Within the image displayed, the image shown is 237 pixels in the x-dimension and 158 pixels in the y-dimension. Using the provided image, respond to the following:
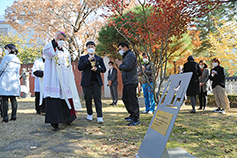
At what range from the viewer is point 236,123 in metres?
4.75

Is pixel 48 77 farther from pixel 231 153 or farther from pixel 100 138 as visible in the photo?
pixel 231 153

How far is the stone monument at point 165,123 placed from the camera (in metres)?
1.93

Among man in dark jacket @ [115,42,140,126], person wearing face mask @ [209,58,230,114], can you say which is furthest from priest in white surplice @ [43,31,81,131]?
person wearing face mask @ [209,58,230,114]

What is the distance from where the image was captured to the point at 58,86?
404cm

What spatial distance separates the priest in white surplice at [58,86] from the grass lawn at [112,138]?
0.37m

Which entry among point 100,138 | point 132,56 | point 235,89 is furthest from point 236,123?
point 235,89

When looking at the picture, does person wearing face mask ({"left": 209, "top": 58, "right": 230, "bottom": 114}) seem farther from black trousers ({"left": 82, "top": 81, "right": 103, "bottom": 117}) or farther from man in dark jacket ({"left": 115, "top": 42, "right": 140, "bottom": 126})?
Result: black trousers ({"left": 82, "top": 81, "right": 103, "bottom": 117})

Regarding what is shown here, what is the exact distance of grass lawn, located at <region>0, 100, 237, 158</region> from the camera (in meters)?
2.96

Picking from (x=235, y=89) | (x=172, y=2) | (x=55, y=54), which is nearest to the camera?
(x=55, y=54)

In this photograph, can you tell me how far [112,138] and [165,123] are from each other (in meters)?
1.93

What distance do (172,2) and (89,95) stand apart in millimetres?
3446

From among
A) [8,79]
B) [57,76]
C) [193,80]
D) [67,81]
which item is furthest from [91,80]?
[193,80]

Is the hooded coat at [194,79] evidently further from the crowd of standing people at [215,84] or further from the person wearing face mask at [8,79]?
the person wearing face mask at [8,79]

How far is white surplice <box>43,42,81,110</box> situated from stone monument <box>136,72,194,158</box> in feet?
7.91
